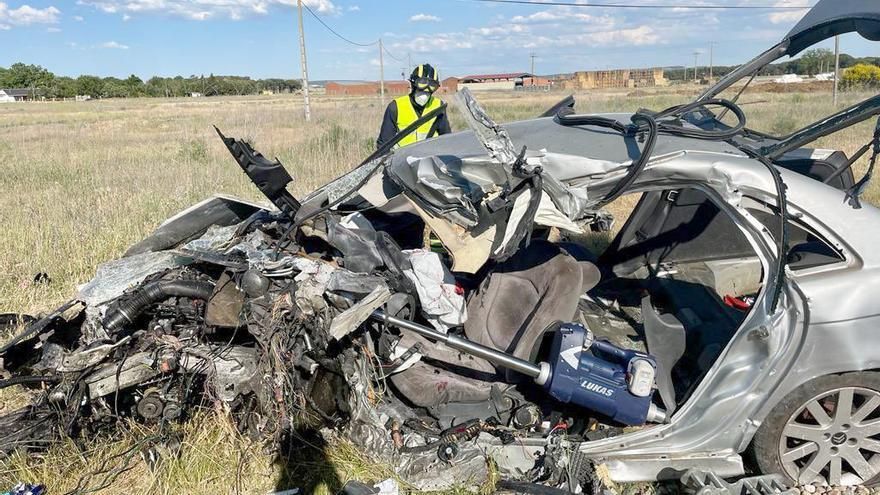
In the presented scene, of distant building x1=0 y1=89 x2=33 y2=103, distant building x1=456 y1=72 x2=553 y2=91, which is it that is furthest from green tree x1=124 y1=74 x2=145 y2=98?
distant building x1=456 y1=72 x2=553 y2=91

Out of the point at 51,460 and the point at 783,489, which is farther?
the point at 51,460

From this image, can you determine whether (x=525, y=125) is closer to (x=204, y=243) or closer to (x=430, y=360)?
(x=430, y=360)

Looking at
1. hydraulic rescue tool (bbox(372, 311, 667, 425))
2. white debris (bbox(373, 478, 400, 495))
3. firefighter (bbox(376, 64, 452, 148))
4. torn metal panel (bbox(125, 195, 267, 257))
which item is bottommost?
white debris (bbox(373, 478, 400, 495))

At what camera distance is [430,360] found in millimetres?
3398

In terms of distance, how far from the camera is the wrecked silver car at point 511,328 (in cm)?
261

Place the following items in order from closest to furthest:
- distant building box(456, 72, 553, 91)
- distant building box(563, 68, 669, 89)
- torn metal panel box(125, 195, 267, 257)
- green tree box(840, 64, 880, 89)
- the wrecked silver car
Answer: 1. the wrecked silver car
2. torn metal panel box(125, 195, 267, 257)
3. green tree box(840, 64, 880, 89)
4. distant building box(563, 68, 669, 89)
5. distant building box(456, 72, 553, 91)

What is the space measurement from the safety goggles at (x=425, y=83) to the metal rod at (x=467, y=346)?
13.8 feet

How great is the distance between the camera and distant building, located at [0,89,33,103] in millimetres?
75475

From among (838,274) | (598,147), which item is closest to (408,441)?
(598,147)

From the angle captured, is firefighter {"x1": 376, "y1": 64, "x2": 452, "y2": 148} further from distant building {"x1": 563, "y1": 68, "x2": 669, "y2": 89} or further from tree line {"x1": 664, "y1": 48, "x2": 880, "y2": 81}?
distant building {"x1": 563, "y1": 68, "x2": 669, "y2": 89}

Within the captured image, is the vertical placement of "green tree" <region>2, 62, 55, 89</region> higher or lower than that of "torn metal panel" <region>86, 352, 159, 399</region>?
higher

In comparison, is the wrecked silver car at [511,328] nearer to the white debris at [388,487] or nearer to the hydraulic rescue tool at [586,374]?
the hydraulic rescue tool at [586,374]

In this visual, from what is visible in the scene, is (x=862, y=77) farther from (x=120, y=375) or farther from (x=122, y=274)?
(x=120, y=375)

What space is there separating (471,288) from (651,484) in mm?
1514
